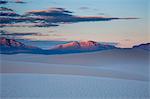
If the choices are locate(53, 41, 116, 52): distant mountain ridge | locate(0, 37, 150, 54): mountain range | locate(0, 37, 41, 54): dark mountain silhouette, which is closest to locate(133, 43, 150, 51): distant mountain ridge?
locate(0, 37, 150, 54): mountain range

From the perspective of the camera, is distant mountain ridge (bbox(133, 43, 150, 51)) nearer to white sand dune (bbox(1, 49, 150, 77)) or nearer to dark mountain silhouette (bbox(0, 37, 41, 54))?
white sand dune (bbox(1, 49, 150, 77))

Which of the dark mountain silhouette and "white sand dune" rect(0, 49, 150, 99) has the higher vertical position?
the dark mountain silhouette

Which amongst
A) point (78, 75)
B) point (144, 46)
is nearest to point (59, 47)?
point (78, 75)

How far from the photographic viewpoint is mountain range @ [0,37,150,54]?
3.23 m

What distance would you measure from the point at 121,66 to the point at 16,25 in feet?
5.47

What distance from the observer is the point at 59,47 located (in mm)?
3285

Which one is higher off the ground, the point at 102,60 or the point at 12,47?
the point at 12,47

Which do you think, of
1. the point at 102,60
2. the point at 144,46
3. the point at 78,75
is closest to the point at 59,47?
the point at 78,75

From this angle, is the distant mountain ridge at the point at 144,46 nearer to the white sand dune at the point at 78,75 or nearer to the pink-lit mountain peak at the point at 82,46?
the white sand dune at the point at 78,75

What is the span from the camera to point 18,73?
3234 mm

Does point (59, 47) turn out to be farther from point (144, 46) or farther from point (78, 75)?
point (144, 46)

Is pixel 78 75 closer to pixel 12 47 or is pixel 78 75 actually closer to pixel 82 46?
pixel 82 46

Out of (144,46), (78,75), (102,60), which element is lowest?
(78,75)

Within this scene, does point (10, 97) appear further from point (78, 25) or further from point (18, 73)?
point (78, 25)
